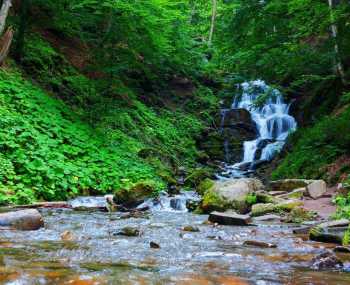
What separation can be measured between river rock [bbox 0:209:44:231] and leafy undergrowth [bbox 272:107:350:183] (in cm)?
810

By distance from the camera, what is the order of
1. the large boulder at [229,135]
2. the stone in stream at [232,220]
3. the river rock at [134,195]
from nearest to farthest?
1. the stone in stream at [232,220]
2. the river rock at [134,195]
3. the large boulder at [229,135]

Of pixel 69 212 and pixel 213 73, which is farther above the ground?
pixel 213 73

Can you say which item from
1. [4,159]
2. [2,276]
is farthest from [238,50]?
[2,276]

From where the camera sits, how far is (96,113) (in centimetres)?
1480

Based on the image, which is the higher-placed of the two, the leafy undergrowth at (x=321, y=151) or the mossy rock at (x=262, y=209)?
the leafy undergrowth at (x=321, y=151)

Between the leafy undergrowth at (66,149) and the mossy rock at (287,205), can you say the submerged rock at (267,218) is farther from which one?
the leafy undergrowth at (66,149)

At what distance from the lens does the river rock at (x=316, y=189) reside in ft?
33.6

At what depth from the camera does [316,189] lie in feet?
33.9

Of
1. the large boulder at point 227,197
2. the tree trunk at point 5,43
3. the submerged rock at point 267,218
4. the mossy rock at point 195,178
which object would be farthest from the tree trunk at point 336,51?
the tree trunk at point 5,43

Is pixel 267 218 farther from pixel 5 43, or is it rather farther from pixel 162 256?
pixel 5 43

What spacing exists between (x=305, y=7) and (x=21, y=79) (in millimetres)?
8797

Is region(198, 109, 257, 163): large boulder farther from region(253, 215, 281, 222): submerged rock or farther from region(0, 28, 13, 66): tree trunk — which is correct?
region(253, 215, 281, 222): submerged rock

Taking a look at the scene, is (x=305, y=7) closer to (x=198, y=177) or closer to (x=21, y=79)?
(x=198, y=177)

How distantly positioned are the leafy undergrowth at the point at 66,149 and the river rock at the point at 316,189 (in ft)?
12.1
